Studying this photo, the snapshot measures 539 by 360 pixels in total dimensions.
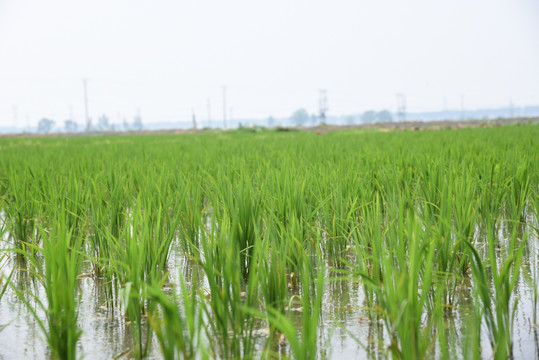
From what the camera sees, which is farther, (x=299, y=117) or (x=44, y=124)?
(x=299, y=117)

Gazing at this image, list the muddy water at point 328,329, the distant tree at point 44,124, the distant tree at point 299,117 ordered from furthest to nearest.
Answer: the distant tree at point 299,117 < the distant tree at point 44,124 < the muddy water at point 328,329

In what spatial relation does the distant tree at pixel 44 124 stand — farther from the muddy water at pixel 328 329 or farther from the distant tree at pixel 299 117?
the muddy water at pixel 328 329

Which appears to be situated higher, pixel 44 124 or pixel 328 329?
pixel 44 124

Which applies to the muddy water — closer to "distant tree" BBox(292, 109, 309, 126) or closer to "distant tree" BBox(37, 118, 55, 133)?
"distant tree" BBox(37, 118, 55, 133)

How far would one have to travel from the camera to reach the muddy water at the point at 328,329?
5.85 ft

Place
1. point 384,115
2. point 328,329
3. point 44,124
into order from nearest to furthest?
1. point 328,329
2. point 44,124
3. point 384,115

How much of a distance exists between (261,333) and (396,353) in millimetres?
636

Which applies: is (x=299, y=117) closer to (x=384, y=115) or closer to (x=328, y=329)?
(x=384, y=115)

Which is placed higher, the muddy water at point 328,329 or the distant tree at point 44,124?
the distant tree at point 44,124

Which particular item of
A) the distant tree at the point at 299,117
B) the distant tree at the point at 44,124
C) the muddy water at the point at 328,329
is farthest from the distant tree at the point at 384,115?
the muddy water at the point at 328,329

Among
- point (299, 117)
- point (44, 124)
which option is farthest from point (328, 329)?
point (299, 117)

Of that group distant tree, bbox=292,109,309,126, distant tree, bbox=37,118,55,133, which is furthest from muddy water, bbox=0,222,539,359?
distant tree, bbox=292,109,309,126

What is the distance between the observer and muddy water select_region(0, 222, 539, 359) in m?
1.78

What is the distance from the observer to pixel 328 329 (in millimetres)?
1940
